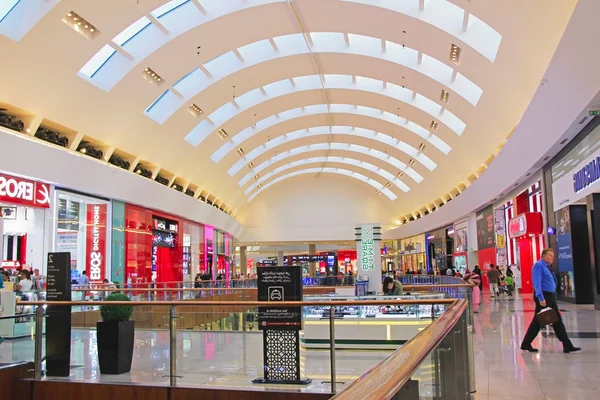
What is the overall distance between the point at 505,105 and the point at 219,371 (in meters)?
16.3

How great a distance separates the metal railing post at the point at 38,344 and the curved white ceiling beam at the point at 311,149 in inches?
1116

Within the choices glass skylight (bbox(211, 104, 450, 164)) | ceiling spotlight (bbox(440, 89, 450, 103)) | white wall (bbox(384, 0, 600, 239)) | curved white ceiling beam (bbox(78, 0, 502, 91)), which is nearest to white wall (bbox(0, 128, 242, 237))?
curved white ceiling beam (bbox(78, 0, 502, 91))

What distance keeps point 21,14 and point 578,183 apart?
15164 mm

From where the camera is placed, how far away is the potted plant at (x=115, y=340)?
6941 millimetres

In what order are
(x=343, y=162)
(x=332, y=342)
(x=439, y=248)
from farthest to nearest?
1. (x=343, y=162)
2. (x=439, y=248)
3. (x=332, y=342)

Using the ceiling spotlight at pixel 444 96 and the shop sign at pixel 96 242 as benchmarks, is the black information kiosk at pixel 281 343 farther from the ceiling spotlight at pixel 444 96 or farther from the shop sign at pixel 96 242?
the ceiling spotlight at pixel 444 96

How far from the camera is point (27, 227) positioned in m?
17.5

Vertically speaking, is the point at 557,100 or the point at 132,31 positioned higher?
the point at 132,31

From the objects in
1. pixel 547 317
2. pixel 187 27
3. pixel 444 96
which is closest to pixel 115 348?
pixel 547 317

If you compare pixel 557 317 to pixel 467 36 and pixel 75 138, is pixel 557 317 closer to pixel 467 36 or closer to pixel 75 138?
pixel 467 36

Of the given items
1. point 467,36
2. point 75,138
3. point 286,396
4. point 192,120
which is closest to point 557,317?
point 286,396

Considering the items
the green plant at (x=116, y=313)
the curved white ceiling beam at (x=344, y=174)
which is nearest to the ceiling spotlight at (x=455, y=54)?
the green plant at (x=116, y=313)

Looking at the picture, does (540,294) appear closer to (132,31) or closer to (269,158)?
(132,31)

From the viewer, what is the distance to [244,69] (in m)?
22.9
